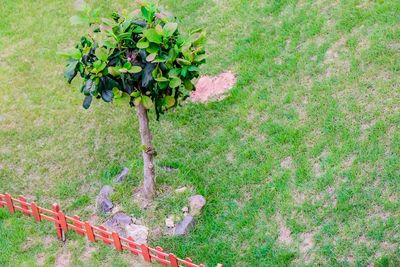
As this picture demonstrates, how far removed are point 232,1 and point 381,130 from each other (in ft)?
14.9

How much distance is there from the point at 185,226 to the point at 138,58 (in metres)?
2.21

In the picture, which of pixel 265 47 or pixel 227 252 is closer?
pixel 227 252

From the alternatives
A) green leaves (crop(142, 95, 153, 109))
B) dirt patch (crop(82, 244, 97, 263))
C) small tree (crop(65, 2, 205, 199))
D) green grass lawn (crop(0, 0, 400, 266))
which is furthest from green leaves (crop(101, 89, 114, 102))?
dirt patch (crop(82, 244, 97, 263))

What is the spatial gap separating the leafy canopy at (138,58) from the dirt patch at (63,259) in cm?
Result: 208

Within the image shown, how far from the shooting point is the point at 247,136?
9.30 meters

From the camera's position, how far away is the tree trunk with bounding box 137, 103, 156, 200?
27.7 feet

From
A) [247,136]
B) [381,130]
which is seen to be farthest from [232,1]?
[381,130]

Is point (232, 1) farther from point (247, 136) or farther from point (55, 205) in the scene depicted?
point (55, 205)

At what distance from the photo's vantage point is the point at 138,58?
7887 mm

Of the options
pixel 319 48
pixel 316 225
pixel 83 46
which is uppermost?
pixel 83 46

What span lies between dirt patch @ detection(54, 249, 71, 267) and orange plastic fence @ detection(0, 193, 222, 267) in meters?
0.22

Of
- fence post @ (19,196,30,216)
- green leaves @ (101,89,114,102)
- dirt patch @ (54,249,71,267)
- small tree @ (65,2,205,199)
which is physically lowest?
dirt patch @ (54,249,71,267)

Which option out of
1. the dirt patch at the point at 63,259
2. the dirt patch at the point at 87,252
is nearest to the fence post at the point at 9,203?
the dirt patch at the point at 63,259

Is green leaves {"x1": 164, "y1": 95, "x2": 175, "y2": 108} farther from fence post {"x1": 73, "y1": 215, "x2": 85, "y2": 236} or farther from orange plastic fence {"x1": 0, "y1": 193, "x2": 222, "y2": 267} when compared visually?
fence post {"x1": 73, "y1": 215, "x2": 85, "y2": 236}
